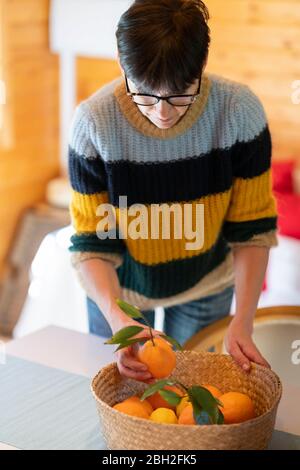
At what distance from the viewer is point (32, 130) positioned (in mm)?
3447

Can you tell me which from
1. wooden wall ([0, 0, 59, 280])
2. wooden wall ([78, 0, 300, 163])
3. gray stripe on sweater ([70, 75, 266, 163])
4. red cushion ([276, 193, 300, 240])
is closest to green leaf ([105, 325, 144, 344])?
gray stripe on sweater ([70, 75, 266, 163])

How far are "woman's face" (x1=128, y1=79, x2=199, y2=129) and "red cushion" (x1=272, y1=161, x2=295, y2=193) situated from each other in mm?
1614

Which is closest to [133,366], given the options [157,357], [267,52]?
[157,357]

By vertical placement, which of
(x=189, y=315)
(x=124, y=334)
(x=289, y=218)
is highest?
(x=124, y=334)

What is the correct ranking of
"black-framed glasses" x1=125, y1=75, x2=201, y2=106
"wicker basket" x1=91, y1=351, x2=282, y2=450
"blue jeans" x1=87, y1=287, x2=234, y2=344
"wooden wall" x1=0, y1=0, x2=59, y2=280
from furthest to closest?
"wooden wall" x1=0, y1=0, x2=59, y2=280 < "blue jeans" x1=87, y1=287, x2=234, y2=344 < "black-framed glasses" x1=125, y1=75, x2=201, y2=106 < "wicker basket" x1=91, y1=351, x2=282, y2=450

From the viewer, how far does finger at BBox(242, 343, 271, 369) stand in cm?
Answer: 133

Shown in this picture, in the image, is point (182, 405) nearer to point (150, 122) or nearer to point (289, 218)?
point (150, 122)

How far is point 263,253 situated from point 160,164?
263mm

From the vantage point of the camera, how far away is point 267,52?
309cm

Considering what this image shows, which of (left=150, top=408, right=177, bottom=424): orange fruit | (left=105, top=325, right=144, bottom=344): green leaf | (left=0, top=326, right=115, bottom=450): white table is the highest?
(left=105, top=325, right=144, bottom=344): green leaf

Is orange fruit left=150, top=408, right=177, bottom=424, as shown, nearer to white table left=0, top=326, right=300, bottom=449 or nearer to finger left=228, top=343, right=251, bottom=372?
finger left=228, top=343, right=251, bottom=372

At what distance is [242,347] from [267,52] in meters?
1.95
